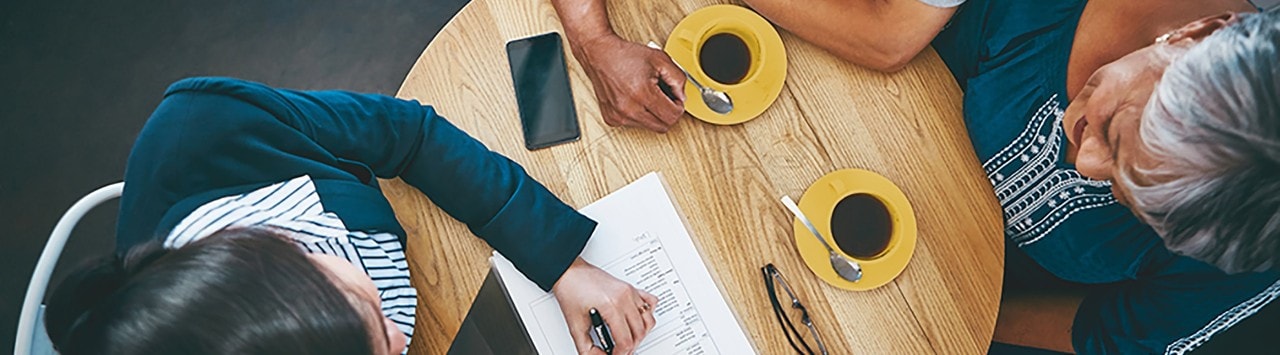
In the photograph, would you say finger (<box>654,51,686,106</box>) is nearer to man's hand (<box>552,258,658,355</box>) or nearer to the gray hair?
man's hand (<box>552,258,658,355</box>)

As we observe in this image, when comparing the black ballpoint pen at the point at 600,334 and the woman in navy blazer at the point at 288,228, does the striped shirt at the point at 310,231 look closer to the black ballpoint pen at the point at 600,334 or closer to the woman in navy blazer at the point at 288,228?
the woman in navy blazer at the point at 288,228

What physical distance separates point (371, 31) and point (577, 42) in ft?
3.36

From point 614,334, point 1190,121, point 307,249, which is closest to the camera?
point 1190,121

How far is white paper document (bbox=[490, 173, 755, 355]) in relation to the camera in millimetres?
1029

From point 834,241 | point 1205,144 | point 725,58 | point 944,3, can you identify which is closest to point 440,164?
point 725,58

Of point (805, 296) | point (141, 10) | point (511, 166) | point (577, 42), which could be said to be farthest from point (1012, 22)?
point (141, 10)

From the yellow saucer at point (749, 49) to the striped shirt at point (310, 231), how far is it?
0.40 m

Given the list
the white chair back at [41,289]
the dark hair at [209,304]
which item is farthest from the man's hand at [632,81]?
the white chair back at [41,289]

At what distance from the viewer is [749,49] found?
3.52 feet

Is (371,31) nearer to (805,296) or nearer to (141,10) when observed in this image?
(141,10)

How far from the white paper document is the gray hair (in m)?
0.48

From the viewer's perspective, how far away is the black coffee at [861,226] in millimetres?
1042

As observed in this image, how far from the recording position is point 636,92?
1.03 metres

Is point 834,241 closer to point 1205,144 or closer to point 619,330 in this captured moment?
point 619,330
